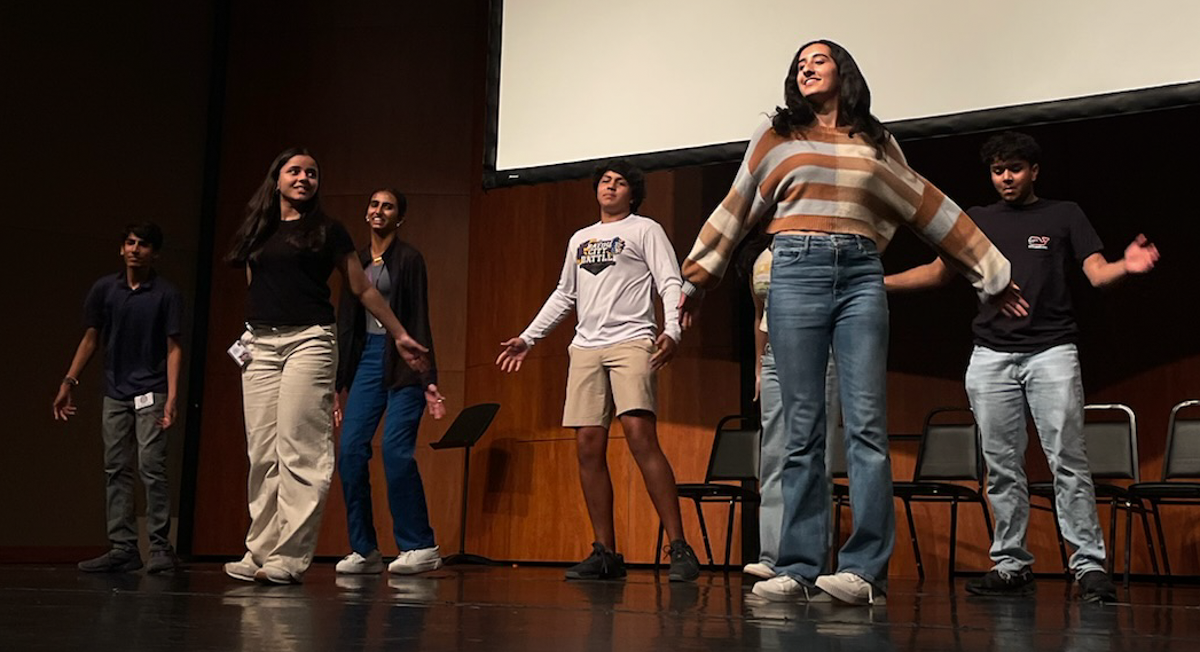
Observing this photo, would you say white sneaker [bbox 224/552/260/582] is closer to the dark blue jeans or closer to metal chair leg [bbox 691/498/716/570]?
the dark blue jeans

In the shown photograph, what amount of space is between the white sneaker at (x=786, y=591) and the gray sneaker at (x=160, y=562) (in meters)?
2.53

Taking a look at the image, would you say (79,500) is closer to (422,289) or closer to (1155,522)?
(422,289)

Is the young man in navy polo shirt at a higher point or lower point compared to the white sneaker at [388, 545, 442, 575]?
higher

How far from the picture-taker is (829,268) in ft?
9.45

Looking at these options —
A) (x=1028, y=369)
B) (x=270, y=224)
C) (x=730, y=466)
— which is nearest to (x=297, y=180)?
(x=270, y=224)

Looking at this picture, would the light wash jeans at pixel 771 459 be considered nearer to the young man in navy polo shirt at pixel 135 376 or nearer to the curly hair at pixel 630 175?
the curly hair at pixel 630 175

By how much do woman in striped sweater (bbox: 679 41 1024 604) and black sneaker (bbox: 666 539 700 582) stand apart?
1.27 m

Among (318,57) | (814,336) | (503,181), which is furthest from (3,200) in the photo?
(814,336)

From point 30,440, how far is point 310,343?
159 inches

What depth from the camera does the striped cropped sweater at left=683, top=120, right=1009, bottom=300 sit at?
2924 mm

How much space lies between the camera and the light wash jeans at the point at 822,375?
9.31 feet

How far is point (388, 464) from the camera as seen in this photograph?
4.69 metres

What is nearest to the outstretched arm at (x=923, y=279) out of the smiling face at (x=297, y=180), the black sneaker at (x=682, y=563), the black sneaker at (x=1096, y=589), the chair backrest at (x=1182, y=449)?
the black sneaker at (x=1096, y=589)

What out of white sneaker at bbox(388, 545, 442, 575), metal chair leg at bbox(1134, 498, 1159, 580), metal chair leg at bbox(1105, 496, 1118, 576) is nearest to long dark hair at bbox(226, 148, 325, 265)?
white sneaker at bbox(388, 545, 442, 575)
